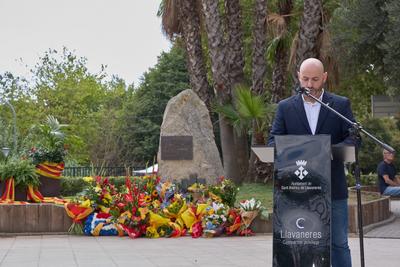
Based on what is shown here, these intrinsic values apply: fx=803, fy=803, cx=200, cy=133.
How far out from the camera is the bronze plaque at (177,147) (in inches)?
632

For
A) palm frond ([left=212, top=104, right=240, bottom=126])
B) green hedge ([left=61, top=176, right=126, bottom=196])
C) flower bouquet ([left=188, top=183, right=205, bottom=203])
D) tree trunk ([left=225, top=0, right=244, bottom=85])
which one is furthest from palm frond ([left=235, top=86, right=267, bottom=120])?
green hedge ([left=61, top=176, right=126, bottom=196])

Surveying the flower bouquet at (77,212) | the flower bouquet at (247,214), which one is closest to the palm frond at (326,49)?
the flower bouquet at (247,214)

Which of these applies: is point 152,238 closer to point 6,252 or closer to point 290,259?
point 6,252

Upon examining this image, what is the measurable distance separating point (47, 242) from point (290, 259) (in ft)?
23.8

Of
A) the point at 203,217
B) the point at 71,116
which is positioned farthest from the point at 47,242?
the point at 71,116

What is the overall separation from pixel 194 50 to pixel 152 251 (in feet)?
38.3

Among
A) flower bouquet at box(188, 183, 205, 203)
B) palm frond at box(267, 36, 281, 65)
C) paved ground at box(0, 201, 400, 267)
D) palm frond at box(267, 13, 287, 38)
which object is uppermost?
palm frond at box(267, 13, 287, 38)

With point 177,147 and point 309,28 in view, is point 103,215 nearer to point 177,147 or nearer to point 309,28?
point 177,147

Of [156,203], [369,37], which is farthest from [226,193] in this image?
[369,37]

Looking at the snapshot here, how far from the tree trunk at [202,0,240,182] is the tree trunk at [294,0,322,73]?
6.41 feet

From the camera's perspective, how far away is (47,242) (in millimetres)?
12344

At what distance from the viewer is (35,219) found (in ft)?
45.0

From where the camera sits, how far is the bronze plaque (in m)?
16.0

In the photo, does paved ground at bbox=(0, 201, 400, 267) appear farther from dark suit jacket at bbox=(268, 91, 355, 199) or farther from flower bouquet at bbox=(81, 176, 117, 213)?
dark suit jacket at bbox=(268, 91, 355, 199)
